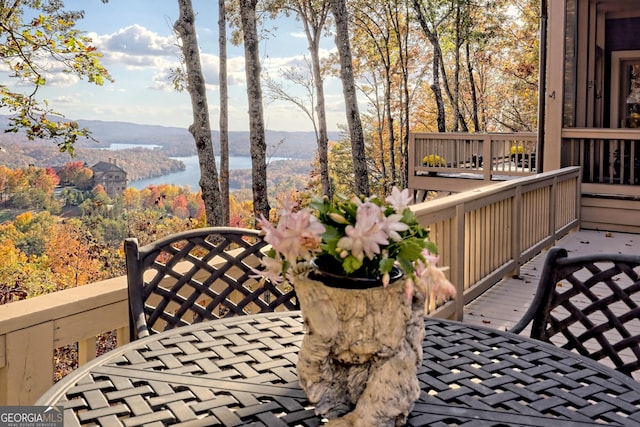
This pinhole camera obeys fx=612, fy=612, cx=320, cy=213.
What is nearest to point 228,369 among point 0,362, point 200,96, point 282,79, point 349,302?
point 349,302

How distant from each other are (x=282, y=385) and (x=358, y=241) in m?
0.59

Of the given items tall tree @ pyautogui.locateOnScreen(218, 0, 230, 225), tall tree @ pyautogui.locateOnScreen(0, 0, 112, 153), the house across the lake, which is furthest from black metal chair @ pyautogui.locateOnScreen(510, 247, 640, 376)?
the house across the lake

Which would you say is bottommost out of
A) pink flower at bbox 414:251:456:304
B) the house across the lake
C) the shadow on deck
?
the shadow on deck

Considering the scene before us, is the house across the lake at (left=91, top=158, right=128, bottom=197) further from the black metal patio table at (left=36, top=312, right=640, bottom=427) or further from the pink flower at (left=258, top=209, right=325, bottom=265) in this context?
the pink flower at (left=258, top=209, right=325, bottom=265)

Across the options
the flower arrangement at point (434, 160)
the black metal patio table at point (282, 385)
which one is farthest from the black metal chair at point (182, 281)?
the flower arrangement at point (434, 160)

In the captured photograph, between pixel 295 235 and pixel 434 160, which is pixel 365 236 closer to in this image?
pixel 295 235

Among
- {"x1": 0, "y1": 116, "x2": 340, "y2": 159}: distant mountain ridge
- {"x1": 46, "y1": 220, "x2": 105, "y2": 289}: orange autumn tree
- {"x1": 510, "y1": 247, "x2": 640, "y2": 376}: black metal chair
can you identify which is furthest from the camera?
{"x1": 0, "y1": 116, "x2": 340, "y2": 159}: distant mountain ridge

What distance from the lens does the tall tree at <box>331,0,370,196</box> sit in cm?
1178

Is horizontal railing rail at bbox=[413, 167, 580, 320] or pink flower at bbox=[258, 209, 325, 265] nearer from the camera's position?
pink flower at bbox=[258, 209, 325, 265]

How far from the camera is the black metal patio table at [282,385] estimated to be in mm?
1466

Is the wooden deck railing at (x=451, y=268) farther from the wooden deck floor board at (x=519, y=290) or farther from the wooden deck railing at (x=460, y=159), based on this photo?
the wooden deck railing at (x=460, y=159)

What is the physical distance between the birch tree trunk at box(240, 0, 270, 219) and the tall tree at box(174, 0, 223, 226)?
77 cm

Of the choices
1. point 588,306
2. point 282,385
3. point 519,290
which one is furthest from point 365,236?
point 519,290

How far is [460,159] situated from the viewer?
39.6 feet
